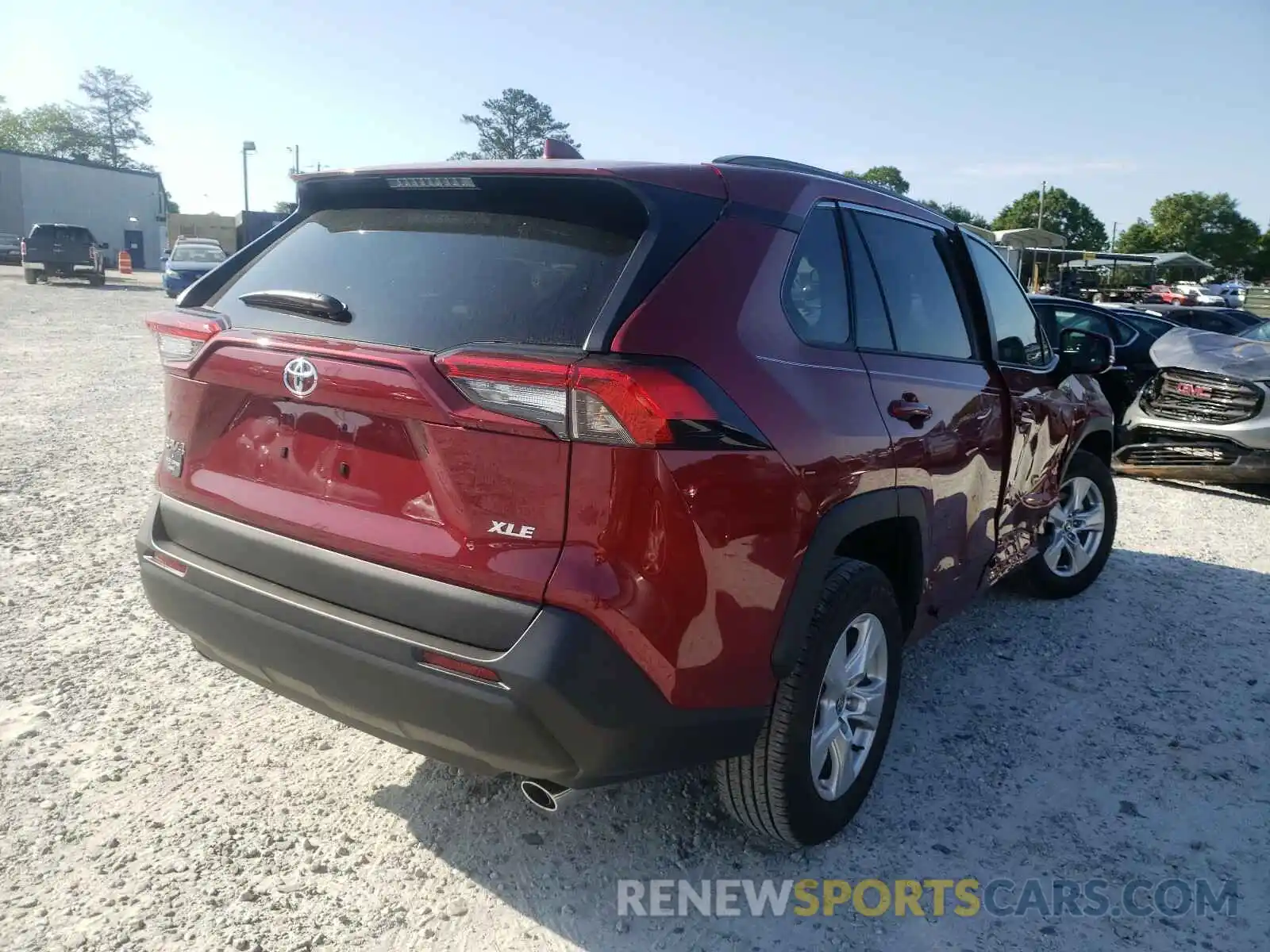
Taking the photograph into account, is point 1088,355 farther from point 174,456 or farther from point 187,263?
point 187,263

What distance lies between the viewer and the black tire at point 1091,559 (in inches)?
189

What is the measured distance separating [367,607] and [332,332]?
0.68 metres

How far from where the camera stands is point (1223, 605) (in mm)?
5004

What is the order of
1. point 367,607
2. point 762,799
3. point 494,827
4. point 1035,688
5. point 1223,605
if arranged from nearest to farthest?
point 367,607 < point 762,799 < point 494,827 < point 1035,688 < point 1223,605

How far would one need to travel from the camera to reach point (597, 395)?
76.6 inches

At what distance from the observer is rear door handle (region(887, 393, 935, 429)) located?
2787 mm

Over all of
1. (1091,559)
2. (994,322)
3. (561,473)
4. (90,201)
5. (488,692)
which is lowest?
(1091,559)

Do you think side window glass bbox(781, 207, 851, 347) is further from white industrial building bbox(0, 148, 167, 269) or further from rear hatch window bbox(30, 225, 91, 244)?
white industrial building bbox(0, 148, 167, 269)

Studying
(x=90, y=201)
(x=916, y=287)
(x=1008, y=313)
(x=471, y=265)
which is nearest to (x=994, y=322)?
(x=1008, y=313)

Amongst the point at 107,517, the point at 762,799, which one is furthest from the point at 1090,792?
the point at 107,517

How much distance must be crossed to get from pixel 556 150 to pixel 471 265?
2.32 feet

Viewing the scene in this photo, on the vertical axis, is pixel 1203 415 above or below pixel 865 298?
below

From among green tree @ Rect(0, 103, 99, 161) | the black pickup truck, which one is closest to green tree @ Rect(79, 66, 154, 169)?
green tree @ Rect(0, 103, 99, 161)

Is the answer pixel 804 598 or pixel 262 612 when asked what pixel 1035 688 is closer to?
pixel 804 598
